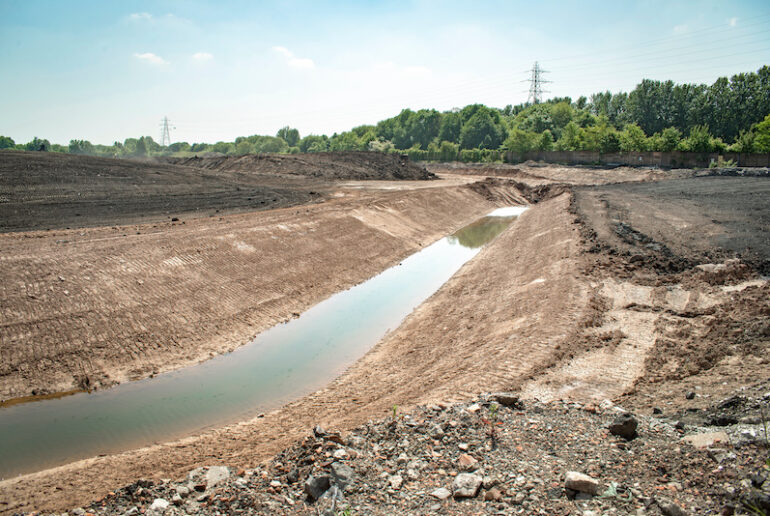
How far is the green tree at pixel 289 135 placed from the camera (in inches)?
7603

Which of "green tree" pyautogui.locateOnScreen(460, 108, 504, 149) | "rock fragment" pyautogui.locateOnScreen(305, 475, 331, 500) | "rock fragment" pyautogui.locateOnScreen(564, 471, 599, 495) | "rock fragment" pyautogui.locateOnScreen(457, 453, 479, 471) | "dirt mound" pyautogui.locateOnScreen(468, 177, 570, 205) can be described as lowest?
"rock fragment" pyautogui.locateOnScreen(305, 475, 331, 500)

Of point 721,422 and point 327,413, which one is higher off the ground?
point 721,422

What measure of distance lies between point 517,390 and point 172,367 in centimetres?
911

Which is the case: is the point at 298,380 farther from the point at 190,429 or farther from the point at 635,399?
the point at 635,399

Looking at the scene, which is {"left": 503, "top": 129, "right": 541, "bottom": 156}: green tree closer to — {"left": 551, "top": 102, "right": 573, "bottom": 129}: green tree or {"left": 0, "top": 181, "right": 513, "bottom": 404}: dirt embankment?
{"left": 551, "top": 102, "right": 573, "bottom": 129}: green tree

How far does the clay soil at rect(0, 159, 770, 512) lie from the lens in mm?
9141

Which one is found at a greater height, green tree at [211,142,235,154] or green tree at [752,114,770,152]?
green tree at [211,142,235,154]

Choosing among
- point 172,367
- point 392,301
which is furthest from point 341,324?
point 172,367

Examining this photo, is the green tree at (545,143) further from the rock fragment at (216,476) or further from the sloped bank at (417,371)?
the rock fragment at (216,476)

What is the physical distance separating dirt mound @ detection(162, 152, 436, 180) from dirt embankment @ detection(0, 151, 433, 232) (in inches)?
316

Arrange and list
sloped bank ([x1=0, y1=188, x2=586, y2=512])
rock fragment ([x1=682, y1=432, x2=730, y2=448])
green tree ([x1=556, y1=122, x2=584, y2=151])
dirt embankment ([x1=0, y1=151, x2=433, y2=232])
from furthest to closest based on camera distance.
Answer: green tree ([x1=556, y1=122, x2=584, y2=151]) < dirt embankment ([x1=0, y1=151, x2=433, y2=232]) < sloped bank ([x1=0, y1=188, x2=586, y2=512]) < rock fragment ([x1=682, y1=432, x2=730, y2=448])

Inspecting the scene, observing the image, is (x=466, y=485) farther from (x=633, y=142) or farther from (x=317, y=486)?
(x=633, y=142)

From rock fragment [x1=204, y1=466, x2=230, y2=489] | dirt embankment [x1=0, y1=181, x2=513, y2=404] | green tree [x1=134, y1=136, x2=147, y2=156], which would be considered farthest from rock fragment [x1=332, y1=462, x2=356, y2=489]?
green tree [x1=134, y1=136, x2=147, y2=156]

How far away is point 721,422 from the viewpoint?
21.9ft
